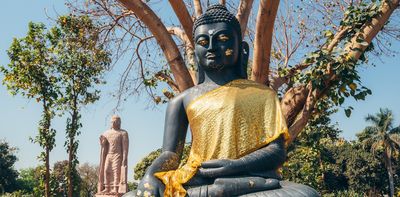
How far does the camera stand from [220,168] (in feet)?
10.3

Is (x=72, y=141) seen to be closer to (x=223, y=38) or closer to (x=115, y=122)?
(x=115, y=122)

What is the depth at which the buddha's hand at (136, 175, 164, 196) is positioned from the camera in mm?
3195

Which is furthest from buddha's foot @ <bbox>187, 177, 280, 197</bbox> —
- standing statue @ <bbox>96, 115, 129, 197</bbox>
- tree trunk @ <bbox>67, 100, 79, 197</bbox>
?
tree trunk @ <bbox>67, 100, 79, 197</bbox>

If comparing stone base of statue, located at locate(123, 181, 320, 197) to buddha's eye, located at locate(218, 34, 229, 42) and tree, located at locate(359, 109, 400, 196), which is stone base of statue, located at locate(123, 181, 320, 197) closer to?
buddha's eye, located at locate(218, 34, 229, 42)

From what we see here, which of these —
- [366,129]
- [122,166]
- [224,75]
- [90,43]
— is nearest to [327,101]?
[224,75]

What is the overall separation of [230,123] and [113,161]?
8810mm

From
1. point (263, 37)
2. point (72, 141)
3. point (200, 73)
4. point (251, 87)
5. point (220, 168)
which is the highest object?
point (263, 37)

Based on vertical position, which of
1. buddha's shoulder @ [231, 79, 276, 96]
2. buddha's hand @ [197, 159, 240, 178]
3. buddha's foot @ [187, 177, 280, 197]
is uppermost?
buddha's shoulder @ [231, 79, 276, 96]

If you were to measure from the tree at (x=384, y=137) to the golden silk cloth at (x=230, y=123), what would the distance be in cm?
2644

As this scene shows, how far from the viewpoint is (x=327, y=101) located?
6703 millimetres

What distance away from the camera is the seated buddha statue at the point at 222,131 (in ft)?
10.3

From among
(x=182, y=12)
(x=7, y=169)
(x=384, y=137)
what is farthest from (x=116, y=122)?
(x=384, y=137)

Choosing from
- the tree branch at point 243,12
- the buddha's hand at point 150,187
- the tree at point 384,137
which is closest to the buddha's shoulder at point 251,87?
the buddha's hand at point 150,187

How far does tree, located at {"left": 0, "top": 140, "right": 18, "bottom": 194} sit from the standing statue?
19.1 m
